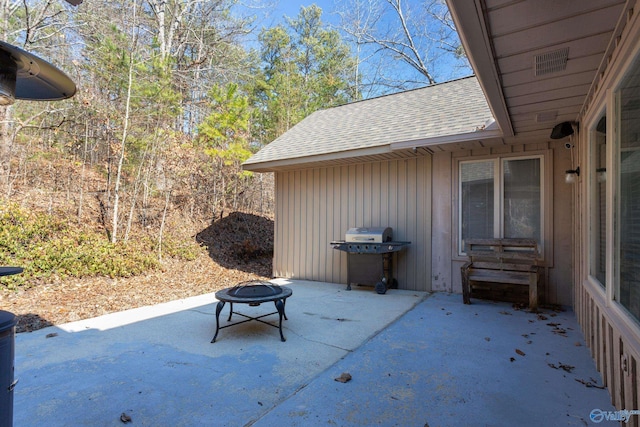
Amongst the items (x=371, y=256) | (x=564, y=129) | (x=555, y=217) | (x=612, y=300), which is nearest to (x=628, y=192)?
(x=612, y=300)

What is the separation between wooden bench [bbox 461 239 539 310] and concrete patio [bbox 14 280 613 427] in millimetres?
450

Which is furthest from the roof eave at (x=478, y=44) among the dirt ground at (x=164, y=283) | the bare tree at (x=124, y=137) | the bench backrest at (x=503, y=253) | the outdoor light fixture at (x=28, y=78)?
the bare tree at (x=124, y=137)

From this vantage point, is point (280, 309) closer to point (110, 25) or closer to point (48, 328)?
point (48, 328)

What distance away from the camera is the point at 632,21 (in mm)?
1735

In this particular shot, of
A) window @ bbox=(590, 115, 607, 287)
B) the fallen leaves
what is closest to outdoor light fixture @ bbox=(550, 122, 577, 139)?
window @ bbox=(590, 115, 607, 287)

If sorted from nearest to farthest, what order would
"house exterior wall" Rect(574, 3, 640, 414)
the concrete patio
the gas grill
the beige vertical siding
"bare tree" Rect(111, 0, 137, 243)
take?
"house exterior wall" Rect(574, 3, 640, 414) → the concrete patio → the gas grill → the beige vertical siding → "bare tree" Rect(111, 0, 137, 243)

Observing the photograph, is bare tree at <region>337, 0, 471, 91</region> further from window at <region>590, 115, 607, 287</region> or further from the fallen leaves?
the fallen leaves

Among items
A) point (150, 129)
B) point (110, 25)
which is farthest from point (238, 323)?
point (110, 25)

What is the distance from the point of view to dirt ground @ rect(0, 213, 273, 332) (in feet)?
13.7

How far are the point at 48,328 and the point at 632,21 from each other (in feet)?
18.2

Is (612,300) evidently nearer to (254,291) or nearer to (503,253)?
(503,253)

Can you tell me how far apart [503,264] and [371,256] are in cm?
198

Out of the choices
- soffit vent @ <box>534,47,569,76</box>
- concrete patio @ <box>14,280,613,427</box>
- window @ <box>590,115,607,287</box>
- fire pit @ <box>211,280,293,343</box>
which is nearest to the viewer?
concrete patio @ <box>14,280,613,427</box>

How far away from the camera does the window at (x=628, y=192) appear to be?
1.74 m
